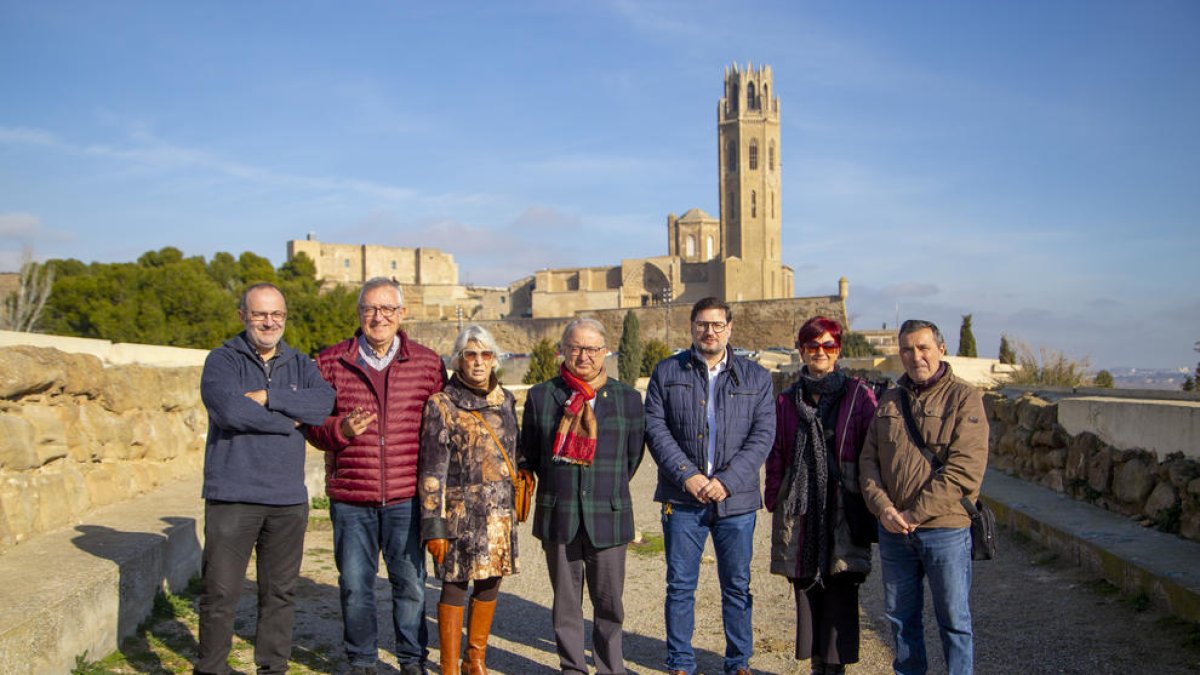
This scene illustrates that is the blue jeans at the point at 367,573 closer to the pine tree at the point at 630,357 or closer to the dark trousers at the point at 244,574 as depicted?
the dark trousers at the point at 244,574

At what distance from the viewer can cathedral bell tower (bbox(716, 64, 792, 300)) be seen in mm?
78312

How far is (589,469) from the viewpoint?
13.0 ft

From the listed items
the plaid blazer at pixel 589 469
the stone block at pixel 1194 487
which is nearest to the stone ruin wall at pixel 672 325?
the stone block at pixel 1194 487

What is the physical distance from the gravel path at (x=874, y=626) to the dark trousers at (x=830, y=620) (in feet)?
1.08

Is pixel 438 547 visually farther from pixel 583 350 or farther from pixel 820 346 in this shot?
pixel 820 346

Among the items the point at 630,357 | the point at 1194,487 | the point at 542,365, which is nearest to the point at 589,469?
the point at 1194,487

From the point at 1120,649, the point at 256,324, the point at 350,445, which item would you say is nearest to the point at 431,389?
the point at 350,445

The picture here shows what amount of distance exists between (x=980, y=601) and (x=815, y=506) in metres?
1.92

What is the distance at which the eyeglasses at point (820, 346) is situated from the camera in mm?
4086

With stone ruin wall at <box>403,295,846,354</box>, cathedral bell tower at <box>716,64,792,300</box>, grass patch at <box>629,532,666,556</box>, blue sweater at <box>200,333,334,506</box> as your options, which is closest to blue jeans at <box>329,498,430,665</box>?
blue sweater at <box>200,333,334,506</box>

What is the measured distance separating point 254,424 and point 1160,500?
Answer: 5070mm

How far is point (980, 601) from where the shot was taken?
5254 millimetres

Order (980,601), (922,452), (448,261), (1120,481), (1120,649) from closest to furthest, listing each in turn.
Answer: (922,452)
(1120,649)
(980,601)
(1120,481)
(448,261)

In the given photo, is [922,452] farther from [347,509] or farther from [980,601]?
[347,509]
